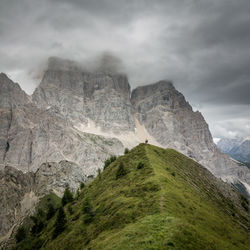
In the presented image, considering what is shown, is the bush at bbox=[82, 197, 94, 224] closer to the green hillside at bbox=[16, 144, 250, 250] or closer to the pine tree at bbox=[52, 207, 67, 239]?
the green hillside at bbox=[16, 144, 250, 250]

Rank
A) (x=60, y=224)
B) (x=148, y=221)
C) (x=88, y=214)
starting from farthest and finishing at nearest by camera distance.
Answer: (x=60, y=224) < (x=88, y=214) < (x=148, y=221)

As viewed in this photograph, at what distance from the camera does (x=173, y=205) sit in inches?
1849

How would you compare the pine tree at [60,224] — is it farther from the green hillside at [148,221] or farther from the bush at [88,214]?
the bush at [88,214]

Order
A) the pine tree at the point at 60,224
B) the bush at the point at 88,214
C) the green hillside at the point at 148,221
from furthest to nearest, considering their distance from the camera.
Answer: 1. the pine tree at the point at 60,224
2. the bush at the point at 88,214
3. the green hillside at the point at 148,221

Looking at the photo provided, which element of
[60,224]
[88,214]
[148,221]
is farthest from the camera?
[60,224]

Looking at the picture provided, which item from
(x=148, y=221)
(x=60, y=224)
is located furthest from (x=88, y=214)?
(x=148, y=221)

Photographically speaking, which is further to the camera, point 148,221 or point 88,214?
point 88,214

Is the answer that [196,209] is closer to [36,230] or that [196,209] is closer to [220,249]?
[220,249]

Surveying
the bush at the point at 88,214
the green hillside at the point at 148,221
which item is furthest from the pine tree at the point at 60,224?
the bush at the point at 88,214

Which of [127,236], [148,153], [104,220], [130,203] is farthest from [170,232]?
[148,153]

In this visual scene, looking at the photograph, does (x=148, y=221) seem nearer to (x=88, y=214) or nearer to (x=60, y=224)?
(x=88, y=214)

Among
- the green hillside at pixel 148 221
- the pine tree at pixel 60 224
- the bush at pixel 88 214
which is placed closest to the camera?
the green hillside at pixel 148 221

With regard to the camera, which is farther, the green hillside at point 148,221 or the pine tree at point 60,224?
the pine tree at point 60,224

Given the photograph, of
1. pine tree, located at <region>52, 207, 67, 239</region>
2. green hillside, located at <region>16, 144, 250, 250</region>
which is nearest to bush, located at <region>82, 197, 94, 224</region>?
green hillside, located at <region>16, 144, 250, 250</region>
